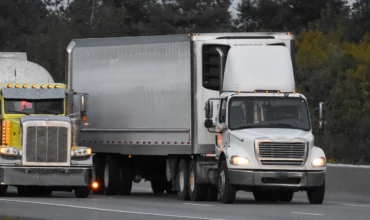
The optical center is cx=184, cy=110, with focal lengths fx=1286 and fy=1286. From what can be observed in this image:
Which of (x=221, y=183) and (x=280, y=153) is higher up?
(x=280, y=153)

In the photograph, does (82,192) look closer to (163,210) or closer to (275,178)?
(275,178)

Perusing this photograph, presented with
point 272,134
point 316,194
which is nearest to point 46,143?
point 272,134

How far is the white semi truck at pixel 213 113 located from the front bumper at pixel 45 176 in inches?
79.1

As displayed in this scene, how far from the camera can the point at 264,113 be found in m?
29.4

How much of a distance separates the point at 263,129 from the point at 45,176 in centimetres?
584

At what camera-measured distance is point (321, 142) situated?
40844mm

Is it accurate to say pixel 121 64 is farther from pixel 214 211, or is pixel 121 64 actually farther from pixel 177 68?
pixel 214 211

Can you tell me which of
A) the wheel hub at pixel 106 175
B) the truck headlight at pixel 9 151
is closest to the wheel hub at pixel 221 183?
the truck headlight at pixel 9 151

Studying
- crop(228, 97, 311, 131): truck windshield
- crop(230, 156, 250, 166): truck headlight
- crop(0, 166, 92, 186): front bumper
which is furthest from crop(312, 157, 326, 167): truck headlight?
crop(0, 166, 92, 186): front bumper

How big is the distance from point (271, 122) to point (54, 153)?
6008 mm

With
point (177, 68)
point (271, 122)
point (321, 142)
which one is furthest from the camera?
point (321, 142)

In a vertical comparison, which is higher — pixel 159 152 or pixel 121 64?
pixel 121 64

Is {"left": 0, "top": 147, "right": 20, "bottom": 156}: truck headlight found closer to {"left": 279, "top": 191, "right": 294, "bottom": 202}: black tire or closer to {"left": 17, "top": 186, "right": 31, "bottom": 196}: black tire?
{"left": 17, "top": 186, "right": 31, "bottom": 196}: black tire

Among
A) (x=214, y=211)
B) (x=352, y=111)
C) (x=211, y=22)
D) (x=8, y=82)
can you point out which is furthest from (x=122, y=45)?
(x=211, y=22)
